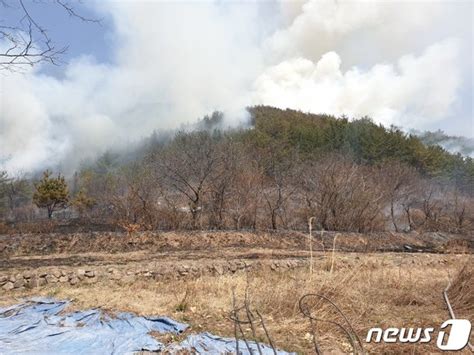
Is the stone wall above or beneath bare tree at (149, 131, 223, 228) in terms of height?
beneath

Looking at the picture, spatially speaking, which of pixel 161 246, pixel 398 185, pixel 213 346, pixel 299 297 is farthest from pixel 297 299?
pixel 398 185

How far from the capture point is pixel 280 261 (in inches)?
455

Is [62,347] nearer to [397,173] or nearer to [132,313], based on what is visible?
[132,313]

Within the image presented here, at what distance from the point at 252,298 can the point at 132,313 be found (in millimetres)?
2162

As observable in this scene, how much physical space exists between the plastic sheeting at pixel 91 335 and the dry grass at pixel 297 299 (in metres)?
0.39

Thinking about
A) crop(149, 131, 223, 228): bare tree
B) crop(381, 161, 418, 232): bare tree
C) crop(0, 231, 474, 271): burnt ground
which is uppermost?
crop(149, 131, 223, 228): bare tree

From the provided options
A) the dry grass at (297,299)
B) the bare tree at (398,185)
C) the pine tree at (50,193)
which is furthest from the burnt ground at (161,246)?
the pine tree at (50,193)

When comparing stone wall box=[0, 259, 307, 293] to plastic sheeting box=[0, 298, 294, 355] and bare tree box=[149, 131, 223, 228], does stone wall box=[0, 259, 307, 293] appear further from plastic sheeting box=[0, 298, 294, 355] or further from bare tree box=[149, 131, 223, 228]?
bare tree box=[149, 131, 223, 228]

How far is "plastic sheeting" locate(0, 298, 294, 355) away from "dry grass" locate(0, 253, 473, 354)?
1.29 feet

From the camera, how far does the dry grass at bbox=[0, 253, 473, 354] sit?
4.89 meters

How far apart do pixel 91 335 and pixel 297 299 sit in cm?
319

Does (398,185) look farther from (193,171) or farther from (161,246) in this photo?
(161,246)

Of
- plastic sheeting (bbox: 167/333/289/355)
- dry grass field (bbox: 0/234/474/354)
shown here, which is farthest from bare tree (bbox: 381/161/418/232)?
plastic sheeting (bbox: 167/333/289/355)

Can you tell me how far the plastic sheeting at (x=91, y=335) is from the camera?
14.8ft
